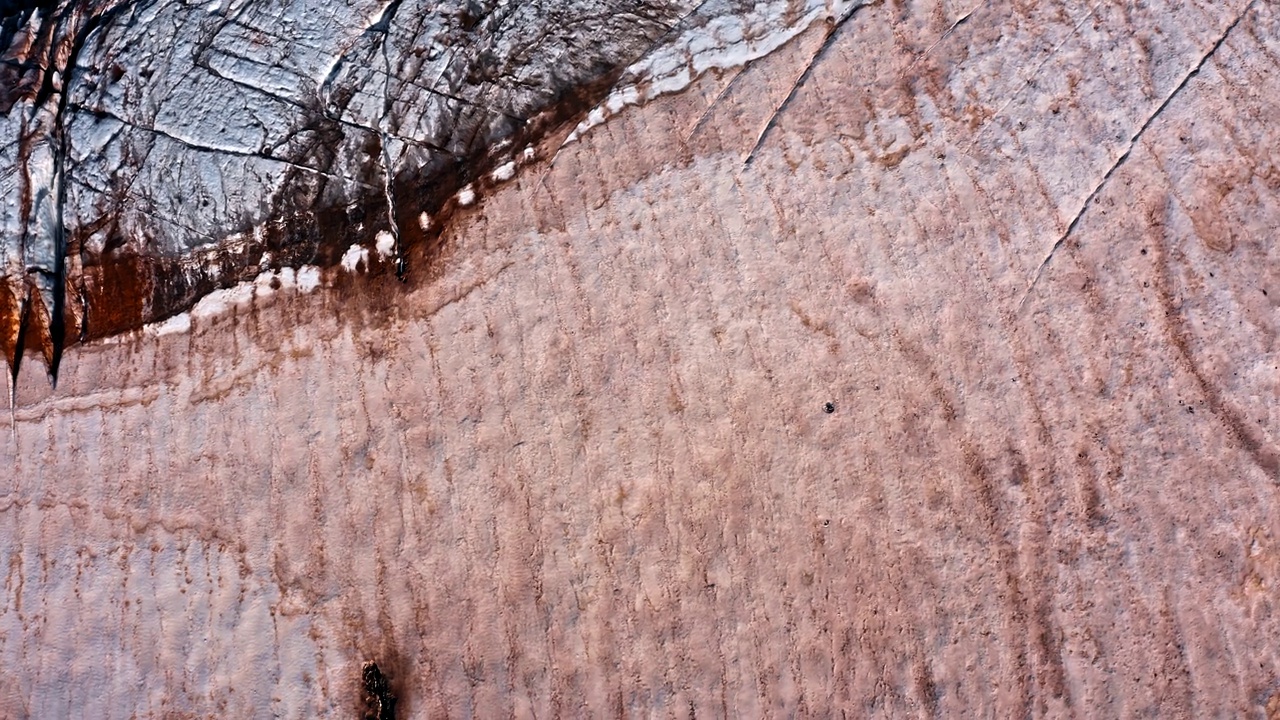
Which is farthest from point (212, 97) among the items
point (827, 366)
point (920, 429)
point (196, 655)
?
point (920, 429)

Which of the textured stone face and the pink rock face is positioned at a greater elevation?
the textured stone face

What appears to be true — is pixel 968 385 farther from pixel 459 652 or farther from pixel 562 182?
pixel 459 652

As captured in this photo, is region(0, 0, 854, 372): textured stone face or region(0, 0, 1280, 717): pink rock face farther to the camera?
region(0, 0, 854, 372): textured stone face

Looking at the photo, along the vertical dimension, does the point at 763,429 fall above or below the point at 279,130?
below

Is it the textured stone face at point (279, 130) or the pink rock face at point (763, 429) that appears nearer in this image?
the pink rock face at point (763, 429)

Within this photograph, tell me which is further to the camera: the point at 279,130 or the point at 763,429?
the point at 279,130

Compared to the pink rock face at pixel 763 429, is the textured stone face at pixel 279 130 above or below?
above

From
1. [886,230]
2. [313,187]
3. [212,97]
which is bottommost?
[886,230]

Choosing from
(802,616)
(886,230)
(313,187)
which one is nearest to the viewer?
(802,616)
